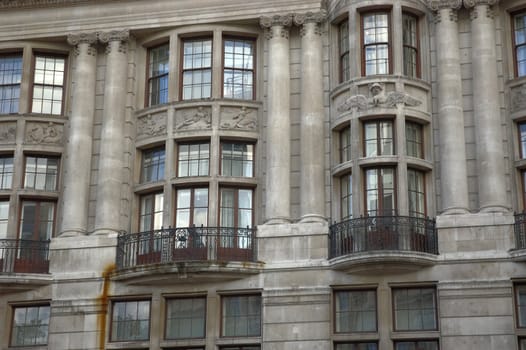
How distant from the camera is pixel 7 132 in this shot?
29.4 metres

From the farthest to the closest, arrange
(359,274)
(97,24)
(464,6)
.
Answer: (97,24)
(464,6)
(359,274)

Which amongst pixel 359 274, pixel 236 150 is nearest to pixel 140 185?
pixel 236 150

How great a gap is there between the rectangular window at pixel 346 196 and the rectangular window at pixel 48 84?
934 cm

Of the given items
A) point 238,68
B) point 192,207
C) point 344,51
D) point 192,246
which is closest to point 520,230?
point 344,51

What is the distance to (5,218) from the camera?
28719mm

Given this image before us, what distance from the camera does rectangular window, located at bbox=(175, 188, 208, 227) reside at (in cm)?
2744

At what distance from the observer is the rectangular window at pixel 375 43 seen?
27.6 m

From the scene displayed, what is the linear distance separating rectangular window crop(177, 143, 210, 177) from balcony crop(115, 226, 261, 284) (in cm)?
198

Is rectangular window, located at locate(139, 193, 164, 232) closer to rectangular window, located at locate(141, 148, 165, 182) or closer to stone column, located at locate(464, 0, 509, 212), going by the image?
rectangular window, located at locate(141, 148, 165, 182)

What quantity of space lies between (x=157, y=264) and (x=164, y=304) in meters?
1.31

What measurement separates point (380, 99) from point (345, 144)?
1.66 m

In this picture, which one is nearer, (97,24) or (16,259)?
(16,259)

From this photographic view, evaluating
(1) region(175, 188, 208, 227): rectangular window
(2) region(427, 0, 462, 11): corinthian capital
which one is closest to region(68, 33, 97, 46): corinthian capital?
(1) region(175, 188, 208, 227): rectangular window

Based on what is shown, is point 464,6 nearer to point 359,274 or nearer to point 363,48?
point 363,48
